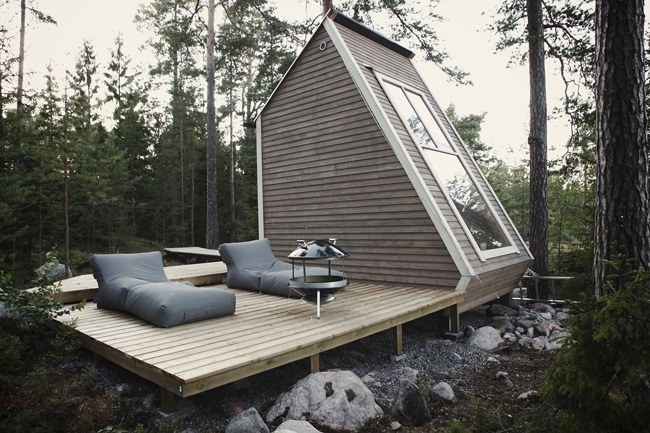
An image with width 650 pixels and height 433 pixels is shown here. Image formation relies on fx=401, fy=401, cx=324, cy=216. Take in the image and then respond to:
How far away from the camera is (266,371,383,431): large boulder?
116 inches

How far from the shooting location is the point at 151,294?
13.2 feet

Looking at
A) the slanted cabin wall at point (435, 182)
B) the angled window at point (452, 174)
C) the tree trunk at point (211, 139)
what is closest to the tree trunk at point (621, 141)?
the slanted cabin wall at point (435, 182)

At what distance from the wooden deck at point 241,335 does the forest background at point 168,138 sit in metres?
3.86

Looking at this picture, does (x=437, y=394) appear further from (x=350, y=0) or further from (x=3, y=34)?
(x=3, y=34)

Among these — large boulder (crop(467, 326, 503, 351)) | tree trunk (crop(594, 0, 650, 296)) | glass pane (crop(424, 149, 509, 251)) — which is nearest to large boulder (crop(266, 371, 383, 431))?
tree trunk (crop(594, 0, 650, 296))

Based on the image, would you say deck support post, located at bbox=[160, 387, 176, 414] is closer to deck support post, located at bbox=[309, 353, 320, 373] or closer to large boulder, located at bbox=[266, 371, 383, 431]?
large boulder, located at bbox=[266, 371, 383, 431]

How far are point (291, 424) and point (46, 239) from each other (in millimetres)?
13515

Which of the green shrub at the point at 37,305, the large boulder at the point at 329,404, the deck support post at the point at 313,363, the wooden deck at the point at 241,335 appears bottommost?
the large boulder at the point at 329,404

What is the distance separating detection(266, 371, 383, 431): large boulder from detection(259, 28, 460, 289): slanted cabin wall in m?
2.74

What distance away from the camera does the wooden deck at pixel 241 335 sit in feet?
9.23

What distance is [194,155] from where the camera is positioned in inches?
787

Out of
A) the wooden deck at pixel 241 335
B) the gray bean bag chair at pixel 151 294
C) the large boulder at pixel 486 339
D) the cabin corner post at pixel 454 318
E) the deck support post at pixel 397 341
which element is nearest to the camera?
the wooden deck at pixel 241 335

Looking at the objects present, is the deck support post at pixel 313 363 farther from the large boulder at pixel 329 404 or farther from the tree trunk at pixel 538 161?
the tree trunk at pixel 538 161

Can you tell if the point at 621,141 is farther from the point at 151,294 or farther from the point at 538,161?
the point at 538,161
